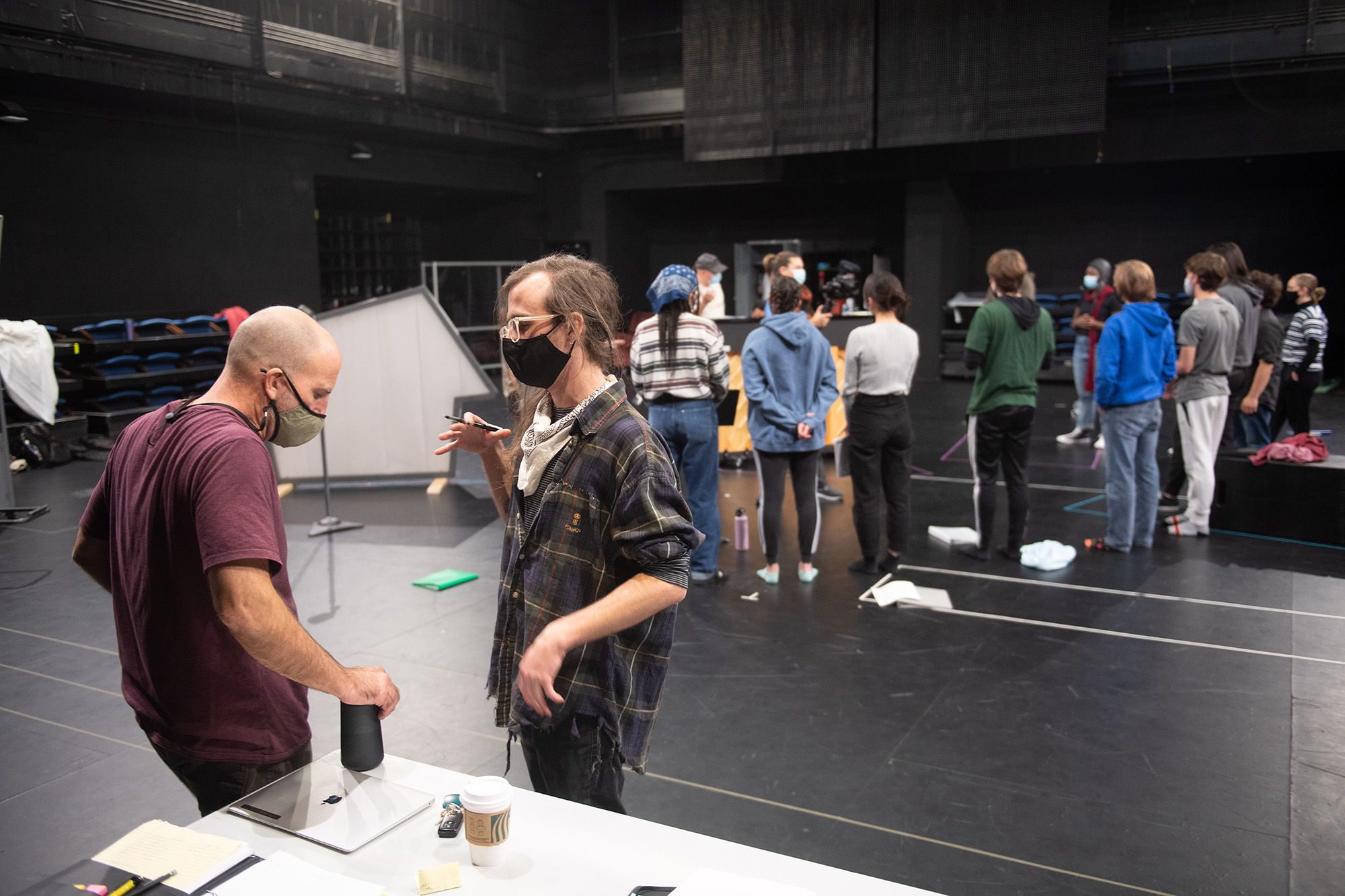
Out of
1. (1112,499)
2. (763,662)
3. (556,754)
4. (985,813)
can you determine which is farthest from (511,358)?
(1112,499)

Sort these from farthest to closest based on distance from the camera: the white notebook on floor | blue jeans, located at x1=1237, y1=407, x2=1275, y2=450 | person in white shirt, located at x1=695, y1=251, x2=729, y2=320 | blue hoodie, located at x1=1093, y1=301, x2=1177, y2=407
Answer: blue jeans, located at x1=1237, y1=407, x2=1275, y2=450 < person in white shirt, located at x1=695, y1=251, x2=729, y2=320 < the white notebook on floor < blue hoodie, located at x1=1093, y1=301, x2=1177, y2=407

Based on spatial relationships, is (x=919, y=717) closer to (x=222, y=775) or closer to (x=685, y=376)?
(x=685, y=376)

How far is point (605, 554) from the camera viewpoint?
1.65m

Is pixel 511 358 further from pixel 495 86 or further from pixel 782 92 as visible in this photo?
pixel 495 86

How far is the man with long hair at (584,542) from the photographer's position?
1.57 meters

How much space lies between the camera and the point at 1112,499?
5262 mm

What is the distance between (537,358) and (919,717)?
2351mm

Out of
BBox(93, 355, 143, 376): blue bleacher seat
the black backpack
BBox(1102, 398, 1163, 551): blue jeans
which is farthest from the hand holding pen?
BBox(93, 355, 143, 376): blue bleacher seat

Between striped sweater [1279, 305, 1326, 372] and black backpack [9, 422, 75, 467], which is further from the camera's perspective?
black backpack [9, 422, 75, 467]

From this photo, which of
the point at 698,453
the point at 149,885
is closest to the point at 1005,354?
the point at 698,453

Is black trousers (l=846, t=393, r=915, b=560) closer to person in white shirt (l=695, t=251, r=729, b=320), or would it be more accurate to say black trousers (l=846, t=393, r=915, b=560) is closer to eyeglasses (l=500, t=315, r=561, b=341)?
person in white shirt (l=695, t=251, r=729, b=320)

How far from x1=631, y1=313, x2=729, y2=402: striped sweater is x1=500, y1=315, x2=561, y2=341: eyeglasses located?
2790 mm

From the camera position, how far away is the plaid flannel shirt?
1.57m

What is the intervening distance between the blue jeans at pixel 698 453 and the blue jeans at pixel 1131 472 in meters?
2.31
